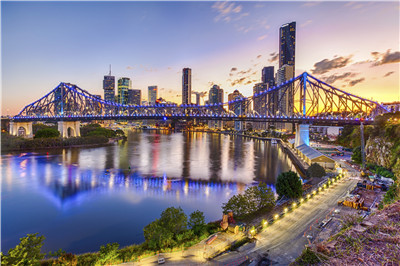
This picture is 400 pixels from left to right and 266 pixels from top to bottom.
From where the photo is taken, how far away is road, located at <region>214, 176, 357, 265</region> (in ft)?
24.8

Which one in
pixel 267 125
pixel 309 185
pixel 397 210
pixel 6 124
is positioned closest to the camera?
pixel 397 210

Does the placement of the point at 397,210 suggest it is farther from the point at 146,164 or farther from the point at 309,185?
the point at 146,164

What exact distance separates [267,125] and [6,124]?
99.0 metres

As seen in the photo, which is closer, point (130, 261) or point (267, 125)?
point (130, 261)

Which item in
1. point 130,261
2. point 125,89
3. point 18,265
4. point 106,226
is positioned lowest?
point 106,226

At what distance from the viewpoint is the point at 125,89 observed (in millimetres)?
195750

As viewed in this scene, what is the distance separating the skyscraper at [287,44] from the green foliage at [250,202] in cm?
17834

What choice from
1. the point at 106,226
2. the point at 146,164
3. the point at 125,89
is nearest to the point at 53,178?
the point at 146,164

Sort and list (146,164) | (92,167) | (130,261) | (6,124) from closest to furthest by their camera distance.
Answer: (130,261)
(92,167)
(146,164)
(6,124)

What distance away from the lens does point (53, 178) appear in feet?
70.3

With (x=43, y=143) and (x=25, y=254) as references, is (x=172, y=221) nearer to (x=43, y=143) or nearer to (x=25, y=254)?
(x=25, y=254)

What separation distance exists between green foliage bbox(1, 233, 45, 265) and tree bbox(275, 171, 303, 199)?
37.9 ft

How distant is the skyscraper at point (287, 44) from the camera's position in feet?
568

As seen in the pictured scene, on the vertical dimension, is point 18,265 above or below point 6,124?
below
